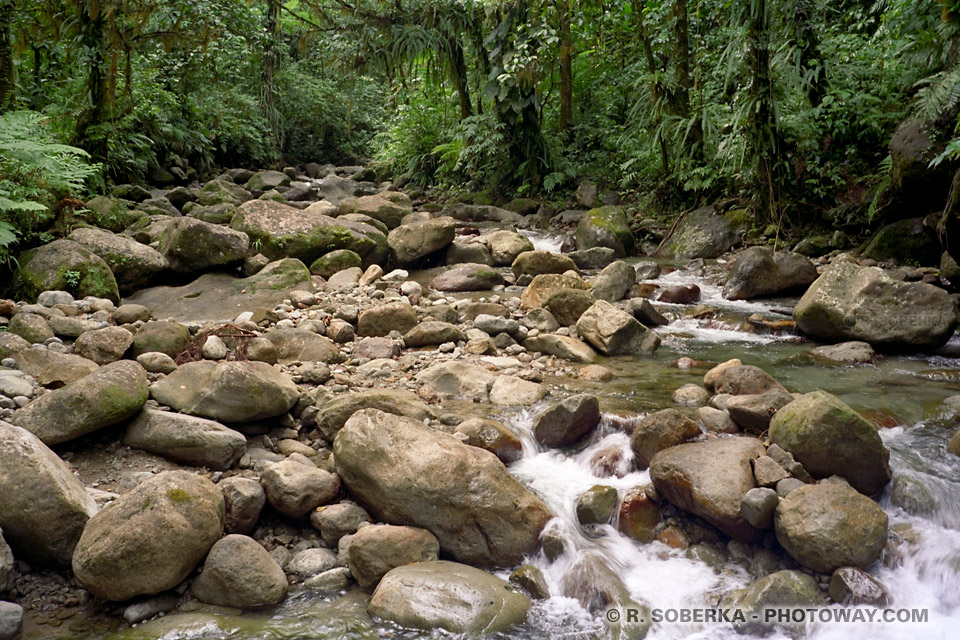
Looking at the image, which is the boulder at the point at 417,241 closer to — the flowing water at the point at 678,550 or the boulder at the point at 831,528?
the flowing water at the point at 678,550

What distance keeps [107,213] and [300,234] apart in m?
2.46

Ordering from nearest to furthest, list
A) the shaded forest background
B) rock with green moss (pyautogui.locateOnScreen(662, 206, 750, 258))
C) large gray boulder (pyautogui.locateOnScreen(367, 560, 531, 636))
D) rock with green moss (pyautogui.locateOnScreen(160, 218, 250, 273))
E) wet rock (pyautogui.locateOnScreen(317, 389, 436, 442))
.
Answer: large gray boulder (pyautogui.locateOnScreen(367, 560, 531, 636))
wet rock (pyautogui.locateOnScreen(317, 389, 436, 442))
rock with green moss (pyautogui.locateOnScreen(160, 218, 250, 273))
the shaded forest background
rock with green moss (pyautogui.locateOnScreen(662, 206, 750, 258))

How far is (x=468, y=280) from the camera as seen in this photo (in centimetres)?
831

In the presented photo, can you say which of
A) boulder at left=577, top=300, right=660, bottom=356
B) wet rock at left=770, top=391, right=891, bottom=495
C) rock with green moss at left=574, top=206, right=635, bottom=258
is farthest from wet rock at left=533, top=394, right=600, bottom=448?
rock with green moss at left=574, top=206, right=635, bottom=258

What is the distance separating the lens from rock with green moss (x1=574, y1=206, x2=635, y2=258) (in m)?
10.2

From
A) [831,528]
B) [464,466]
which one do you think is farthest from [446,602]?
[831,528]

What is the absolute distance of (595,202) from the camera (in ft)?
42.5

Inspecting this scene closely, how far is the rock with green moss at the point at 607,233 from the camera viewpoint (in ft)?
33.6

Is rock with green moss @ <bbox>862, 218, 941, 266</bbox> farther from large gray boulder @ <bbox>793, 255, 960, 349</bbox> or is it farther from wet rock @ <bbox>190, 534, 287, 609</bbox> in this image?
wet rock @ <bbox>190, 534, 287, 609</bbox>

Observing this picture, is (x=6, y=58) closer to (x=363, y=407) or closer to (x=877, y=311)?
(x=363, y=407)

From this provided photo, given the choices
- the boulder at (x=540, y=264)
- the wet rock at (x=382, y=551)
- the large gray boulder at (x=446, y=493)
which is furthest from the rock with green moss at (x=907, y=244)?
the wet rock at (x=382, y=551)

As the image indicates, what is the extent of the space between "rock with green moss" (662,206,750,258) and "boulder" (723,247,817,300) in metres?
2.01

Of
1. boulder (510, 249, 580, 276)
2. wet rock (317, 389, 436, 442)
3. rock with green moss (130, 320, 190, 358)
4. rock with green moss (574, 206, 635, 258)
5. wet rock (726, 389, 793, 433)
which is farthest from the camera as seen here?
rock with green moss (574, 206, 635, 258)

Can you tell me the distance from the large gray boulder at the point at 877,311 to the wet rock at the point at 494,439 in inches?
136
